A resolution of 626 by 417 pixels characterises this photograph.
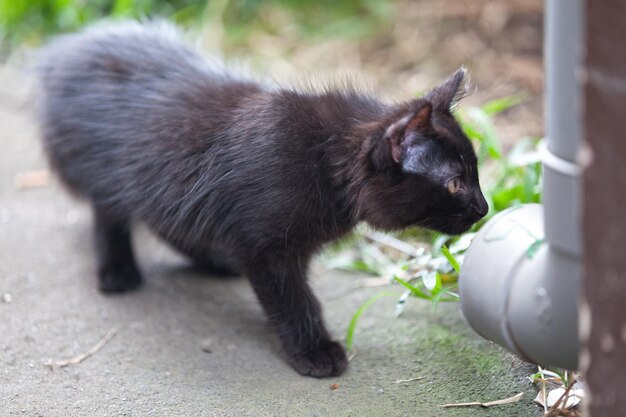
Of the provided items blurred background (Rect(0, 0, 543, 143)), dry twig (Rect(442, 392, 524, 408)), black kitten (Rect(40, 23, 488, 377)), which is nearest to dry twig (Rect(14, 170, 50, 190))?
black kitten (Rect(40, 23, 488, 377))

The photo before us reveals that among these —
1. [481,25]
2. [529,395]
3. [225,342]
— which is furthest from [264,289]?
[481,25]

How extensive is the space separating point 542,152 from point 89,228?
90.3 inches

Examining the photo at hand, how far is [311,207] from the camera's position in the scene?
2.43m

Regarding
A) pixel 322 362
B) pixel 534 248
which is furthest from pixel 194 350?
pixel 534 248

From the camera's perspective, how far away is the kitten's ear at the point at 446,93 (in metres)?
2.38

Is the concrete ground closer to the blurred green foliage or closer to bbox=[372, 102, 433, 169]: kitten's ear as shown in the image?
bbox=[372, 102, 433, 169]: kitten's ear

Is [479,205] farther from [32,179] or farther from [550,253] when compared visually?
[32,179]

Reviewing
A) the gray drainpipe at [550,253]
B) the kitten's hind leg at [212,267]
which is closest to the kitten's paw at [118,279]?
the kitten's hind leg at [212,267]

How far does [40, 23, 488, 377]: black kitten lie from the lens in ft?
7.62

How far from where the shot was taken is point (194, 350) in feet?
8.62

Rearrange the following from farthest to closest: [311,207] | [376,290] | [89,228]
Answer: [89,228], [376,290], [311,207]

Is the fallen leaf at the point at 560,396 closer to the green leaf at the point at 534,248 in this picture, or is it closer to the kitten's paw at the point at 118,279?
the green leaf at the point at 534,248

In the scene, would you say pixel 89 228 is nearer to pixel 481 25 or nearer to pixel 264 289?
pixel 264 289

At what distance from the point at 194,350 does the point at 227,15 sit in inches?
133
